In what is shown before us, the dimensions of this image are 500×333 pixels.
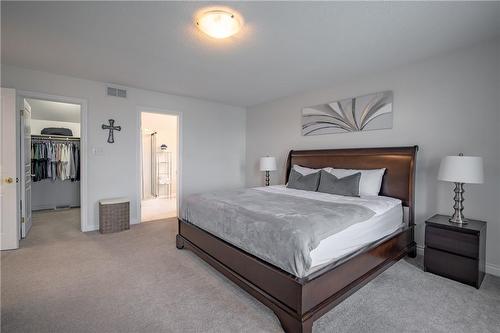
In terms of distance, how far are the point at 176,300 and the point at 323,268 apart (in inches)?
51.0

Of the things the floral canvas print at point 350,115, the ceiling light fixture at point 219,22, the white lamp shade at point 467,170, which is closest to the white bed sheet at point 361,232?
the white lamp shade at point 467,170

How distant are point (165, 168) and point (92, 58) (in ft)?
16.5

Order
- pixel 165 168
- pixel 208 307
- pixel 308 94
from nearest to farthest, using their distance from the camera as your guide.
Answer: pixel 208 307, pixel 308 94, pixel 165 168

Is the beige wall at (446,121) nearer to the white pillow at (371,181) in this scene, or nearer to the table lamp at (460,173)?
the table lamp at (460,173)

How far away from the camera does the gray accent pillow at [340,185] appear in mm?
3137

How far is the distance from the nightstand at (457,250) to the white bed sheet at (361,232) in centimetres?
36

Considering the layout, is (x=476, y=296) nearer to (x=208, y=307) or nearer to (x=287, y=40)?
(x=208, y=307)

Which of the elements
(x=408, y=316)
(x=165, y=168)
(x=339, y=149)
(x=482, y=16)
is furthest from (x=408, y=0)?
(x=165, y=168)

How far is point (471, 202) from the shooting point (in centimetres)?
271

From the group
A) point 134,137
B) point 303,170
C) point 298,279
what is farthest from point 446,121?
point 134,137

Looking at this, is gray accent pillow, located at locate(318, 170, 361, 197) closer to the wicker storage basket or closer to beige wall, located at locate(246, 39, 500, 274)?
beige wall, located at locate(246, 39, 500, 274)

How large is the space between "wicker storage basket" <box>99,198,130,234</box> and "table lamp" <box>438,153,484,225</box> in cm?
447

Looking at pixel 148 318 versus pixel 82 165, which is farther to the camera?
pixel 82 165

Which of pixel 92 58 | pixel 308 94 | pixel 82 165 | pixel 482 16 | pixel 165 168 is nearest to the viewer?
pixel 482 16
